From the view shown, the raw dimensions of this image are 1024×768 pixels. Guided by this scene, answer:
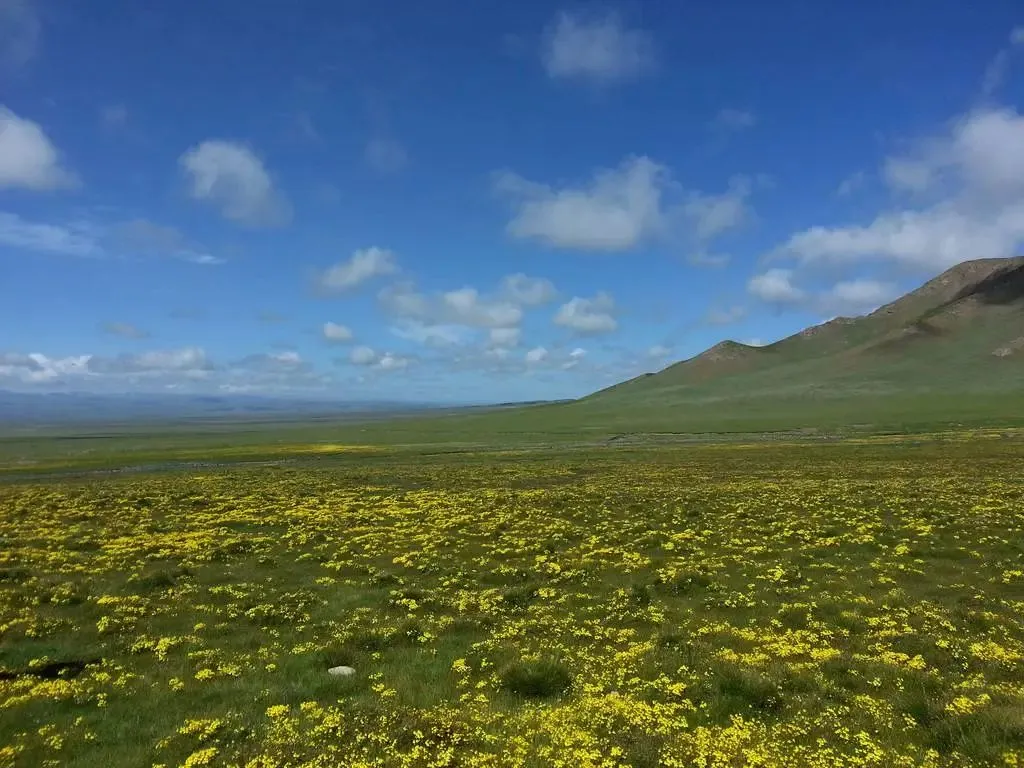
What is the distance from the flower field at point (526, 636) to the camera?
458 inches

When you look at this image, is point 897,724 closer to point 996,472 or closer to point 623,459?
point 996,472

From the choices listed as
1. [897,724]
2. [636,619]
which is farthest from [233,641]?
[897,724]

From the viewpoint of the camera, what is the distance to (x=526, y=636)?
17156 mm

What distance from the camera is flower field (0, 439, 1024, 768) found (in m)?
11.6

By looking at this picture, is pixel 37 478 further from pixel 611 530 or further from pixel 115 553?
pixel 611 530

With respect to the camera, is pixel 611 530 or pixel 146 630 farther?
pixel 611 530

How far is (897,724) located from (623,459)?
67.2 meters

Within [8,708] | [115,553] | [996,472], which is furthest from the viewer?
[996,472]

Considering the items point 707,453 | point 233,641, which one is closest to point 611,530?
point 233,641

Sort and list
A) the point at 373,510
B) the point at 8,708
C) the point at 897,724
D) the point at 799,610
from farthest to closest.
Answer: the point at 373,510 < the point at 799,610 < the point at 8,708 < the point at 897,724

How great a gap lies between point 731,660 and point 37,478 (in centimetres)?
9078

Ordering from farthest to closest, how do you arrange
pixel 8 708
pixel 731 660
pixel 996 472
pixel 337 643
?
pixel 996 472, pixel 337 643, pixel 731 660, pixel 8 708

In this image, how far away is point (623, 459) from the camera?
78.6 m

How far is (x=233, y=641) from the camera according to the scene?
17391 mm
